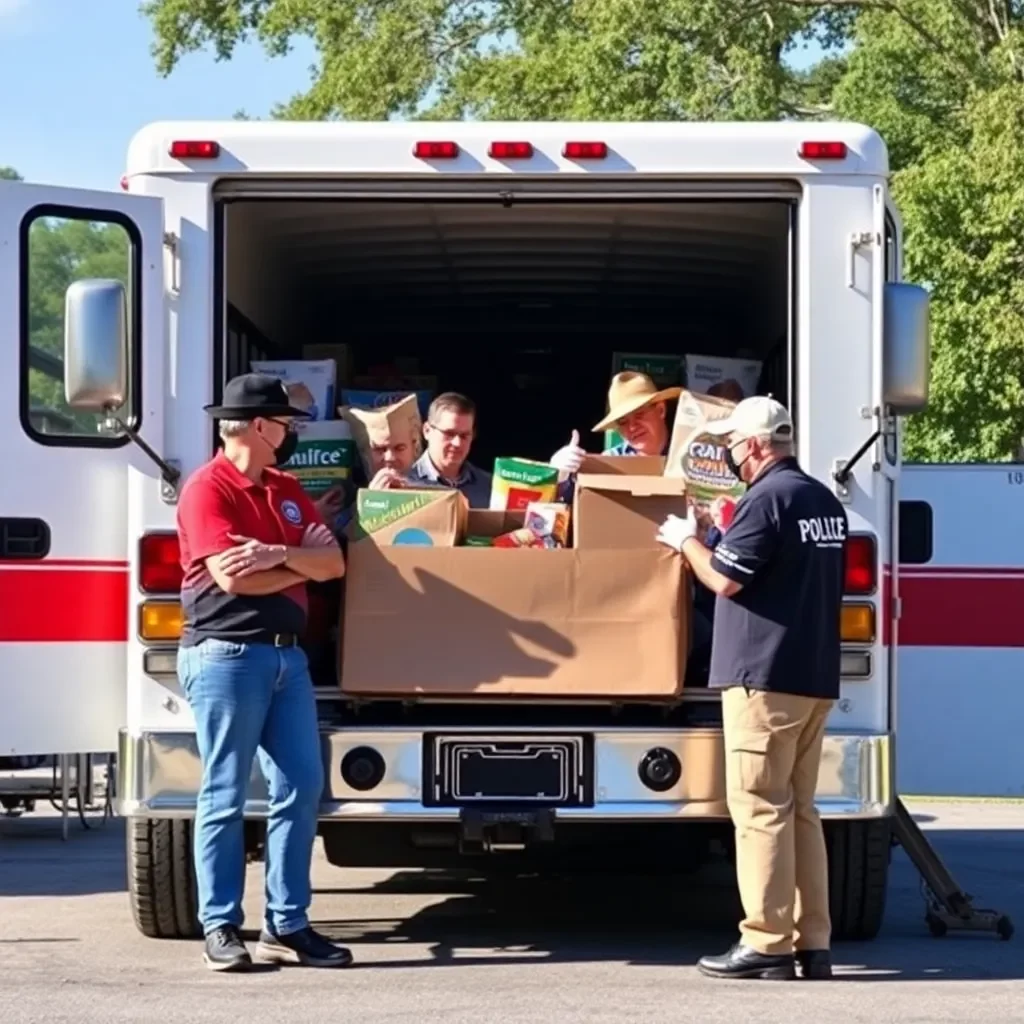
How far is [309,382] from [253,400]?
120cm

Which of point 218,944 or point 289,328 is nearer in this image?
point 218,944

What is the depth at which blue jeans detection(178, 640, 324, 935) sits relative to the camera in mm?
6973

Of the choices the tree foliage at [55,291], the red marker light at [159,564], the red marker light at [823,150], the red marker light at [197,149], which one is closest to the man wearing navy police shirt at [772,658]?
the red marker light at [823,150]

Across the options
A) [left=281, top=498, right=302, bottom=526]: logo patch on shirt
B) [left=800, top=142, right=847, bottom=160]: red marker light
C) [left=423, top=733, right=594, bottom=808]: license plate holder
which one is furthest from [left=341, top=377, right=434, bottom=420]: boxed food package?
[left=800, top=142, right=847, bottom=160]: red marker light

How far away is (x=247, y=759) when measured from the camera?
702 centimetres

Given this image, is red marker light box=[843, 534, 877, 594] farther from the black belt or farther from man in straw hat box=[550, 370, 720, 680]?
the black belt

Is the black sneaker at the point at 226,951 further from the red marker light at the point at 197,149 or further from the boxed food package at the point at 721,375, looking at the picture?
the boxed food package at the point at 721,375

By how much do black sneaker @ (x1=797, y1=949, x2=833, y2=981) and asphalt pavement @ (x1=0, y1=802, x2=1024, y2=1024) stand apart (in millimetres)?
80

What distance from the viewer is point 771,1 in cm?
2320

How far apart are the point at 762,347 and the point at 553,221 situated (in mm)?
1642

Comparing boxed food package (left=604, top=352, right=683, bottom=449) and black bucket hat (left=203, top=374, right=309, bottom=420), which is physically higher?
boxed food package (left=604, top=352, right=683, bottom=449)

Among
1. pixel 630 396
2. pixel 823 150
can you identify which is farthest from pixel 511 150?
pixel 630 396

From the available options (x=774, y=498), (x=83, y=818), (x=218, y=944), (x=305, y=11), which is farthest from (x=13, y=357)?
(x=305, y=11)

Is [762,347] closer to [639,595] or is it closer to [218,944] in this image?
[639,595]
